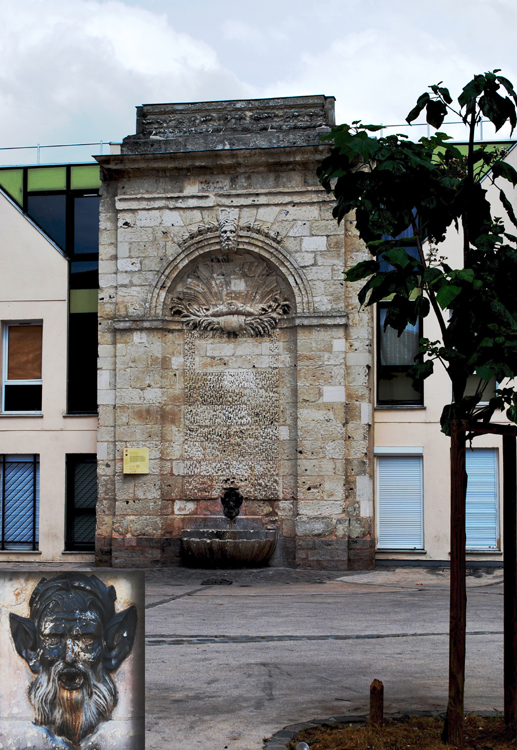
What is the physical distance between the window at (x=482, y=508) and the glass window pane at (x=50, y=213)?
8385 millimetres

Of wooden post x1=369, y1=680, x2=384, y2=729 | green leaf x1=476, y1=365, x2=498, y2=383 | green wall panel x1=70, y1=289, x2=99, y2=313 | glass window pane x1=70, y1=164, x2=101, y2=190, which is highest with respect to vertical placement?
glass window pane x1=70, y1=164, x2=101, y2=190

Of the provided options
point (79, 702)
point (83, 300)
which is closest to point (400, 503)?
point (83, 300)

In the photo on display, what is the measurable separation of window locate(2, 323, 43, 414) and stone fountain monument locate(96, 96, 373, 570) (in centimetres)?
188

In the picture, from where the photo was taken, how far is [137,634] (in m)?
3.64

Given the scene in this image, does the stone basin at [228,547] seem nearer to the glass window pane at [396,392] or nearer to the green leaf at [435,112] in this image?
the glass window pane at [396,392]

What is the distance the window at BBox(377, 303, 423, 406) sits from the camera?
14.9 metres

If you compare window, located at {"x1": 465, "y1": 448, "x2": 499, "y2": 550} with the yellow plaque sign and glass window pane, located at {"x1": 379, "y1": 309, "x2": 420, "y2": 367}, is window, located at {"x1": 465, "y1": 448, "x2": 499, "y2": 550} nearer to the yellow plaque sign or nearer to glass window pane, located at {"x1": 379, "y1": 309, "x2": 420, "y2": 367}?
glass window pane, located at {"x1": 379, "y1": 309, "x2": 420, "y2": 367}

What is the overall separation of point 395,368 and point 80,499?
6082 mm

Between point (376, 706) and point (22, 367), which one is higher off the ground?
point (22, 367)

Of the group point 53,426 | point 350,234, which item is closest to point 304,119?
point 350,234

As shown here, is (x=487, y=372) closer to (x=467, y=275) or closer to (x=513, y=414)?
Result: (x=513, y=414)

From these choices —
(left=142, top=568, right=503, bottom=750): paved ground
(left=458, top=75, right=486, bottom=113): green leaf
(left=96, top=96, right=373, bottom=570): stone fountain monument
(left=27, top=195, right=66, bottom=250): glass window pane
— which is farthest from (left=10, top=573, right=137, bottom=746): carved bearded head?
(left=27, top=195, right=66, bottom=250): glass window pane

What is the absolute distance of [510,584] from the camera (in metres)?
5.21

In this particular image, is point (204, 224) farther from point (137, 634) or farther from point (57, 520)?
point (137, 634)
